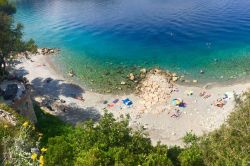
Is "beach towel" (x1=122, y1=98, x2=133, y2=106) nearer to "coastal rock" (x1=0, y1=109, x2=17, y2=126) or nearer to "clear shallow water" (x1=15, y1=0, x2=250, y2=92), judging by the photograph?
"clear shallow water" (x1=15, y1=0, x2=250, y2=92)

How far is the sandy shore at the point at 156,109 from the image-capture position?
157ft

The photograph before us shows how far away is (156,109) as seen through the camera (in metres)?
52.7

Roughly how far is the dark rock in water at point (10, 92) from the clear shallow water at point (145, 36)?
21.8m

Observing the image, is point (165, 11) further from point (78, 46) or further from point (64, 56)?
point (64, 56)

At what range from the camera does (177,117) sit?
Answer: 50.1 meters

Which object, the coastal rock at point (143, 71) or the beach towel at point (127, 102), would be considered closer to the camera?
the beach towel at point (127, 102)

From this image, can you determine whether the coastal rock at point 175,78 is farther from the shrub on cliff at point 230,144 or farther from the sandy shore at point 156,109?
the shrub on cliff at point 230,144

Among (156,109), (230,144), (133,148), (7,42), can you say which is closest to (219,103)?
(156,109)

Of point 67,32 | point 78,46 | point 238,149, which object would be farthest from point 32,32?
point 238,149

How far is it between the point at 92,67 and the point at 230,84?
2763 cm

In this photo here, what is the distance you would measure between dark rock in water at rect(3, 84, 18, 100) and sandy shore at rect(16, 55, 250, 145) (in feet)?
38.8

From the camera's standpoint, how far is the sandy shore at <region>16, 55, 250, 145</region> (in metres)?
47.9

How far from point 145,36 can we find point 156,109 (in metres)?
35.0

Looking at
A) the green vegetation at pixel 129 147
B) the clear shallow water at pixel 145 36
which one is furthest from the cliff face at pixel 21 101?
the clear shallow water at pixel 145 36
